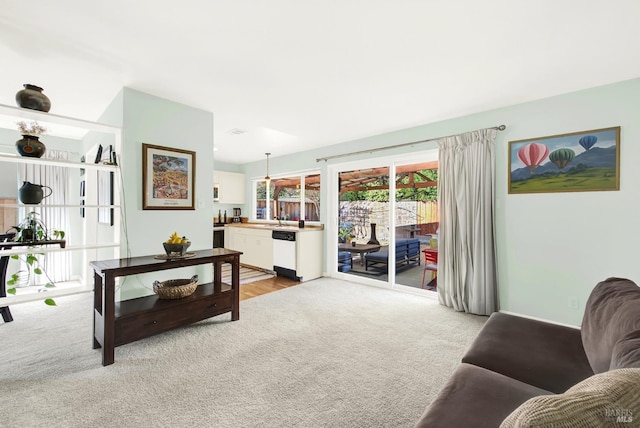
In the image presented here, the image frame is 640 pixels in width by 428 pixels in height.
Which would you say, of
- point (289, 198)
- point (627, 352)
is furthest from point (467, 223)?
point (289, 198)

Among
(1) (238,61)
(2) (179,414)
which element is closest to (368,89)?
(1) (238,61)

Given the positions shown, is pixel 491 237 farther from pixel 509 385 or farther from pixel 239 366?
pixel 239 366

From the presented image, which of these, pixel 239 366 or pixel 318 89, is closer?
pixel 239 366

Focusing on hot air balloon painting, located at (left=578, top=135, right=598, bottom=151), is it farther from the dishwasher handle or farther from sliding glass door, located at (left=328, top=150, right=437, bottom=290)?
the dishwasher handle

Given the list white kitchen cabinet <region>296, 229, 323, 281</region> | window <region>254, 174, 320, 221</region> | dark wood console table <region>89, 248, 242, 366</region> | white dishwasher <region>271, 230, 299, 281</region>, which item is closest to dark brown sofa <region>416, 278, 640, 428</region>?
dark wood console table <region>89, 248, 242, 366</region>

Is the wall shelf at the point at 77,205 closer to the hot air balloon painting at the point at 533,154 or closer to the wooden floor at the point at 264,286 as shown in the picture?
the wooden floor at the point at 264,286

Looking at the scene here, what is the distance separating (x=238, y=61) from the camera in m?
2.33

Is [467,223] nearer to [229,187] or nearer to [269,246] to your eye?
[269,246]

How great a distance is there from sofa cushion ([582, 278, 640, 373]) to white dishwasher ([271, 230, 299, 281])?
3830 mm

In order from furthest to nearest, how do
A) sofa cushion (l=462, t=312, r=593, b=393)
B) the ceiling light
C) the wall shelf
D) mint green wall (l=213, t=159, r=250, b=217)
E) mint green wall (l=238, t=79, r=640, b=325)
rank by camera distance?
1. mint green wall (l=213, t=159, r=250, b=217)
2. the ceiling light
3. mint green wall (l=238, t=79, r=640, b=325)
4. the wall shelf
5. sofa cushion (l=462, t=312, r=593, b=393)

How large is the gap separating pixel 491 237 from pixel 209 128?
3.64 m

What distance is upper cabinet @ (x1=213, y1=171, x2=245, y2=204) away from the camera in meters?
6.38

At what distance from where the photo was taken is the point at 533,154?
3.04 metres

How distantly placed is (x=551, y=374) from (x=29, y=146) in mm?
3852
